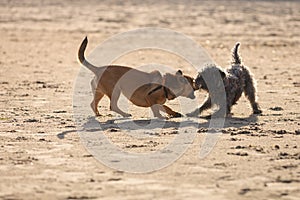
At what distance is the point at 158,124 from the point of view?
1048cm

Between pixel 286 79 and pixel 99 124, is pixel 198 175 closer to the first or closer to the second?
pixel 99 124

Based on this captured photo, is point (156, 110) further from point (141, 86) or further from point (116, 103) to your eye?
point (116, 103)

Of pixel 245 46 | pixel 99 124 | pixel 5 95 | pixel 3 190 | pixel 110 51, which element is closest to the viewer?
pixel 3 190

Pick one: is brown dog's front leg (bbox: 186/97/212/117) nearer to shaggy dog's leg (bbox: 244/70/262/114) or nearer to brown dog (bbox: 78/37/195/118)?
brown dog (bbox: 78/37/195/118)

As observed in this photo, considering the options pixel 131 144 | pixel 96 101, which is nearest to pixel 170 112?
pixel 96 101

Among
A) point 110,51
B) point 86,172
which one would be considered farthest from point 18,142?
point 110,51

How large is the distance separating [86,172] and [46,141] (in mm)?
1689

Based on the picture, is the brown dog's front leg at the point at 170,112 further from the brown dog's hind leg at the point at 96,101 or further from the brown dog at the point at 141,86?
the brown dog's hind leg at the point at 96,101

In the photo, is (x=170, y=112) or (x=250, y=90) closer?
(x=170, y=112)

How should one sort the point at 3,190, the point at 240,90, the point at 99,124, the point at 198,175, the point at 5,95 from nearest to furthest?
the point at 3,190
the point at 198,175
the point at 99,124
the point at 240,90
the point at 5,95

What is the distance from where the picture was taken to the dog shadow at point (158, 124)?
33.3 feet

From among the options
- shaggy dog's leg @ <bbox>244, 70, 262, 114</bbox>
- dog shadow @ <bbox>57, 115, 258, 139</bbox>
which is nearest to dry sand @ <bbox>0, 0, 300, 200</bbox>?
dog shadow @ <bbox>57, 115, 258, 139</bbox>

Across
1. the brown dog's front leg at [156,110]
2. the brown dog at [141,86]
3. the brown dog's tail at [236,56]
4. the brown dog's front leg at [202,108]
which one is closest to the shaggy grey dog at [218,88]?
the brown dog's front leg at [202,108]

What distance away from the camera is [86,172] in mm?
7613
